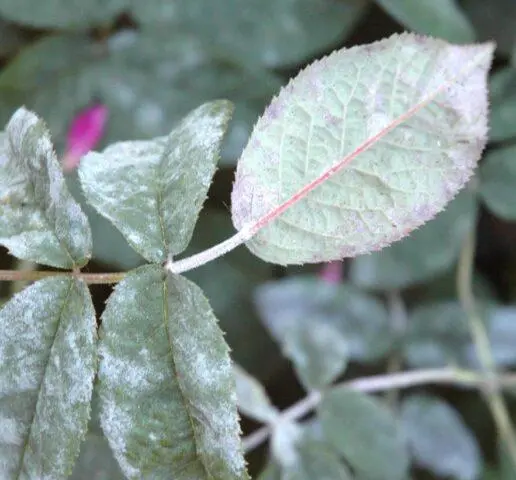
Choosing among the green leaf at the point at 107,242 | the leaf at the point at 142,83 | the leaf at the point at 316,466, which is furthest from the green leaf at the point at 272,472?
the leaf at the point at 142,83

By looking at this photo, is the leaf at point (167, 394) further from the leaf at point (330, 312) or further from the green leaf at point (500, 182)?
the green leaf at point (500, 182)

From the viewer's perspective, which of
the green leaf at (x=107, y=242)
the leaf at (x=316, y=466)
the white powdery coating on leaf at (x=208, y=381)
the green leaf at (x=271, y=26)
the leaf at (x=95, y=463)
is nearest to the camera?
the white powdery coating on leaf at (x=208, y=381)

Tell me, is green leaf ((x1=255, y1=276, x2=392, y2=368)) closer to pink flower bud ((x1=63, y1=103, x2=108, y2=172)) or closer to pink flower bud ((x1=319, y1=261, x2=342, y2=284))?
pink flower bud ((x1=319, y1=261, x2=342, y2=284))

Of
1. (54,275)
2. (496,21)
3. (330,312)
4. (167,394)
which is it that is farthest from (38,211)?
(496,21)

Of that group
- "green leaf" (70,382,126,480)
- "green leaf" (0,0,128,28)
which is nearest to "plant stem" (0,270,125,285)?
"green leaf" (70,382,126,480)

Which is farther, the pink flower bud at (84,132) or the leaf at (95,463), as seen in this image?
the pink flower bud at (84,132)

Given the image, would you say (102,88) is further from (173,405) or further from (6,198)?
(173,405)
